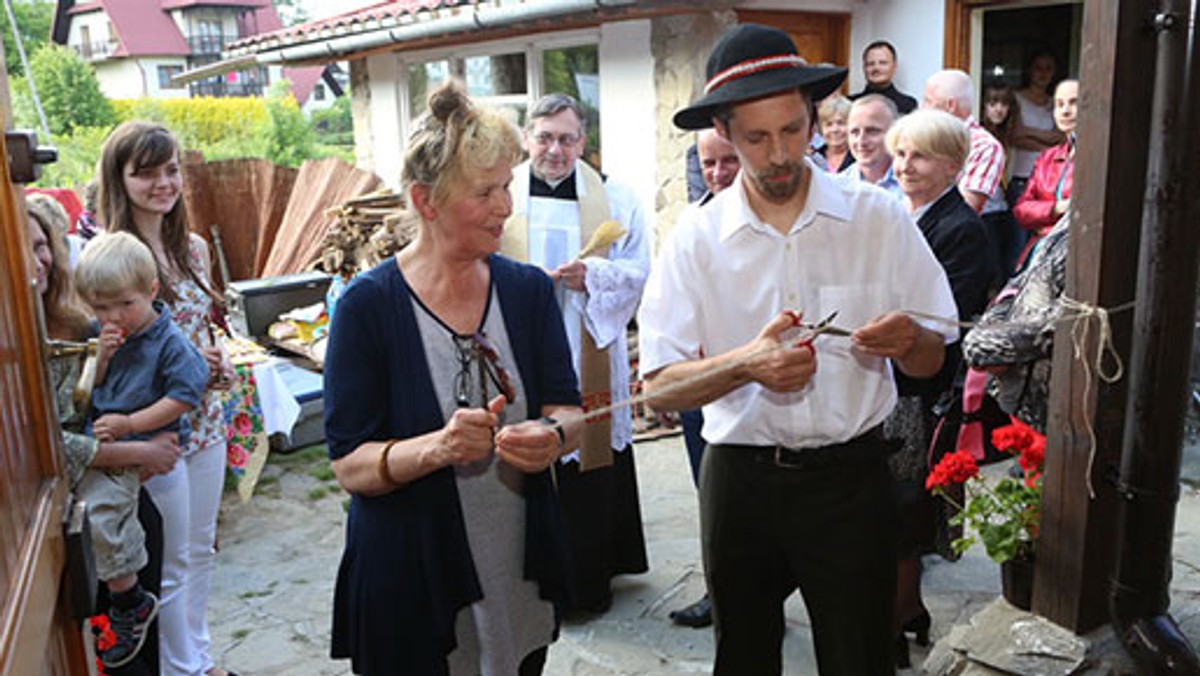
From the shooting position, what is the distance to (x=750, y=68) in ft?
7.34

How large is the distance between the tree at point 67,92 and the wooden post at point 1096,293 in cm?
3193

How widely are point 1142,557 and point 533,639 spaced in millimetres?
1677

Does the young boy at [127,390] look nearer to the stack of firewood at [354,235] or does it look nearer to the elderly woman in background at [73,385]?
the elderly woman in background at [73,385]

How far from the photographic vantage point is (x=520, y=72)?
872 centimetres

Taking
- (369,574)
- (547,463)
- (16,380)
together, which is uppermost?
(16,380)

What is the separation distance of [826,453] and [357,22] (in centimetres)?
847

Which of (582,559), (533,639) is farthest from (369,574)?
(582,559)

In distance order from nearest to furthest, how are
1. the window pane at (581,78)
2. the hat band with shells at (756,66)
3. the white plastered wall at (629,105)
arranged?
1. the hat band with shells at (756,66)
2. the white plastered wall at (629,105)
3. the window pane at (581,78)

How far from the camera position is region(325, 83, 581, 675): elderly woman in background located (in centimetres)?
205

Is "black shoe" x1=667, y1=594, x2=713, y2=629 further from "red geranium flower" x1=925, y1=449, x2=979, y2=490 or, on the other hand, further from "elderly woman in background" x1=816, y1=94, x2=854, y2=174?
"elderly woman in background" x1=816, y1=94, x2=854, y2=174

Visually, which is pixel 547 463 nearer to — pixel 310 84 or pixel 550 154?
pixel 550 154

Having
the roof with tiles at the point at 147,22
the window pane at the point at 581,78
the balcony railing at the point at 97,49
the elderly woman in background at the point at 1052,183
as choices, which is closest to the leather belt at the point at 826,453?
the elderly woman in background at the point at 1052,183

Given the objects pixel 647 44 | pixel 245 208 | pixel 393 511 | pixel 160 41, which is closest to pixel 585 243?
pixel 393 511

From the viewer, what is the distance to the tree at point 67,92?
2928 cm
